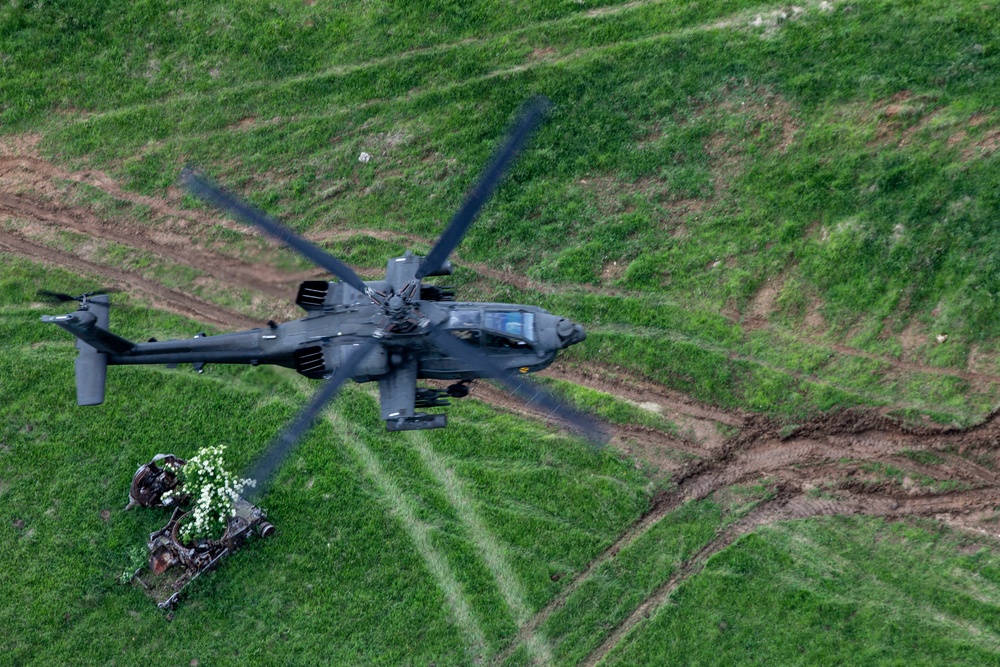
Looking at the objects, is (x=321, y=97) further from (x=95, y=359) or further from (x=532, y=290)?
(x=95, y=359)

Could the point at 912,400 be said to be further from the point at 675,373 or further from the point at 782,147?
the point at 782,147

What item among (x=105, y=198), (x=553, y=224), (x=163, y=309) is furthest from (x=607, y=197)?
(x=105, y=198)

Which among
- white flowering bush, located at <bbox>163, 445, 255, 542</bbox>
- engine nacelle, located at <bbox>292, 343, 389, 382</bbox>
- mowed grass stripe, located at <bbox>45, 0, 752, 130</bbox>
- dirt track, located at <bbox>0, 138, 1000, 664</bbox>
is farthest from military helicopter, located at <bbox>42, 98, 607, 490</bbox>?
mowed grass stripe, located at <bbox>45, 0, 752, 130</bbox>

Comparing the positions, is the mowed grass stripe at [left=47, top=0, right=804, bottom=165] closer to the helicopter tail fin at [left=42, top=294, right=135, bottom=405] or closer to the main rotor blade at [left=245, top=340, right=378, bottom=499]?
the helicopter tail fin at [left=42, top=294, right=135, bottom=405]

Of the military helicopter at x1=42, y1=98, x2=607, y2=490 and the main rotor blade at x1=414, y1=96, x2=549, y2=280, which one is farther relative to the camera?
the military helicopter at x1=42, y1=98, x2=607, y2=490

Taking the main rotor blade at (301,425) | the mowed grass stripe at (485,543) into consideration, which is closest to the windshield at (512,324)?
the main rotor blade at (301,425)

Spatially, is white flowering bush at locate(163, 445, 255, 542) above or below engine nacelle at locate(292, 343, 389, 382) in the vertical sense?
below
